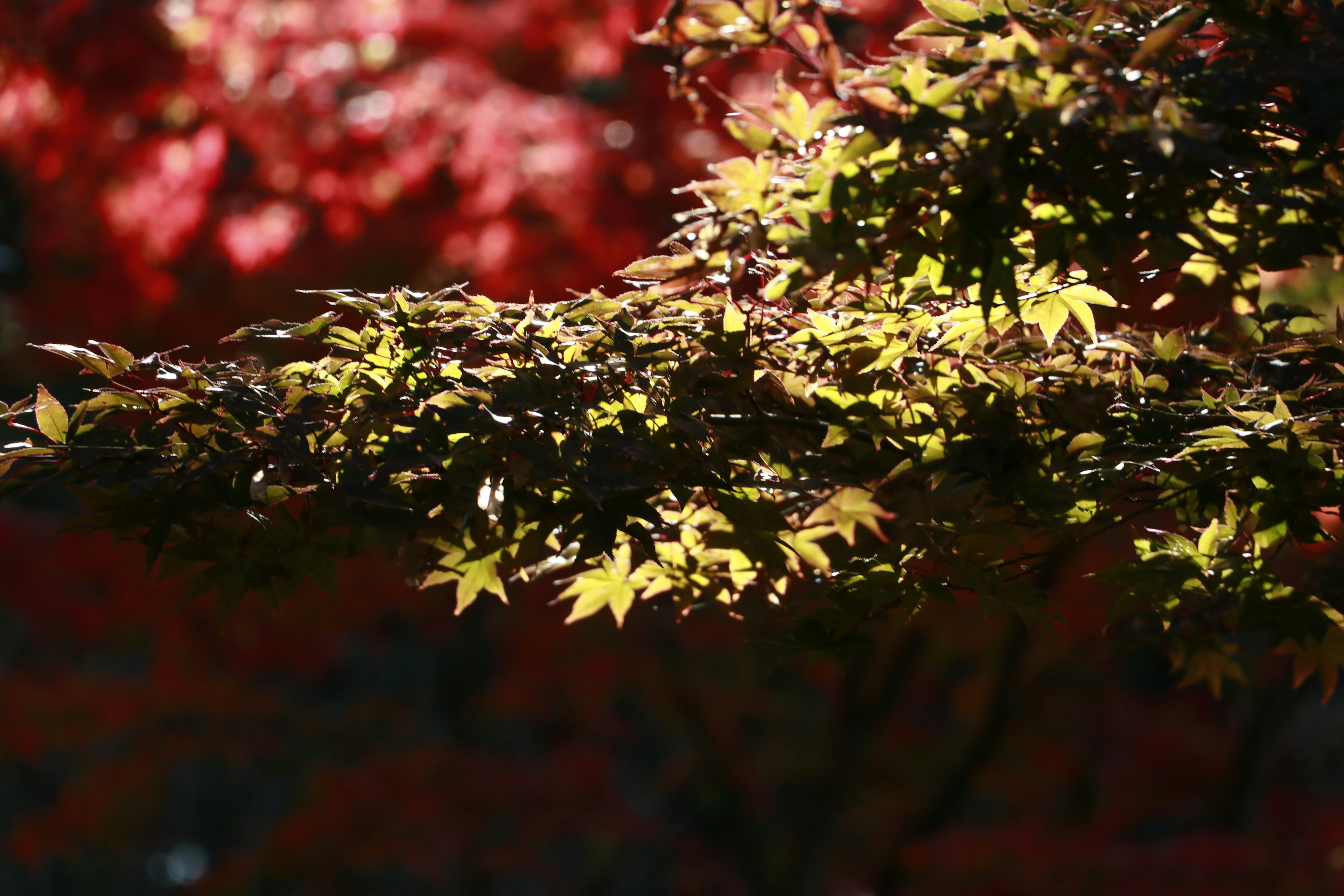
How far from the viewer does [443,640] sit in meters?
9.01

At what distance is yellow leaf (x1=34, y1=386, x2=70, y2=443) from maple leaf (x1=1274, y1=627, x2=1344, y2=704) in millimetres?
2213

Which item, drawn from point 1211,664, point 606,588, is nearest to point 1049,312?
point 606,588

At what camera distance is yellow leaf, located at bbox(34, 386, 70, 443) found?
1.78m

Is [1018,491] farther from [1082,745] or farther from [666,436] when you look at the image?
[1082,745]

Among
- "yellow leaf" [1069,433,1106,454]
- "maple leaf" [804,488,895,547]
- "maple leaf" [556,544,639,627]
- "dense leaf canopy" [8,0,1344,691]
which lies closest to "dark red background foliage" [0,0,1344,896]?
"maple leaf" [556,544,639,627]

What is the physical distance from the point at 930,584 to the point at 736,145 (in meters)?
3.87

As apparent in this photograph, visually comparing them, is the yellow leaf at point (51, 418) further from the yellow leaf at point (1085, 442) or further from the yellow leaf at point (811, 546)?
the yellow leaf at point (1085, 442)

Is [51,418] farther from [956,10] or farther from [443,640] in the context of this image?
[443,640]

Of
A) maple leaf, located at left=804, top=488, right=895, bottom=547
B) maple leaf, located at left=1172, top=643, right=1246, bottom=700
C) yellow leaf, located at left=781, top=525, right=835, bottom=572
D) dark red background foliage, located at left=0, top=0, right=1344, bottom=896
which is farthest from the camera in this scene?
dark red background foliage, located at left=0, top=0, right=1344, bottom=896

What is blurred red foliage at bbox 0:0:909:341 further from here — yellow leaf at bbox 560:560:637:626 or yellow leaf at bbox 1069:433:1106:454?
yellow leaf at bbox 1069:433:1106:454

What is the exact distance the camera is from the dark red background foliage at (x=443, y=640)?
5621 millimetres

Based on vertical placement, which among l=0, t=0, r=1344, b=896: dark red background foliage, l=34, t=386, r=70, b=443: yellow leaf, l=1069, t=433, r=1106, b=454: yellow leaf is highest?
l=34, t=386, r=70, b=443: yellow leaf

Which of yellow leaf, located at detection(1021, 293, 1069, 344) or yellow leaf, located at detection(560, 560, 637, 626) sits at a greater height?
yellow leaf, located at detection(1021, 293, 1069, 344)

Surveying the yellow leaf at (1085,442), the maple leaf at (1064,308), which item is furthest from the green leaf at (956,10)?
the yellow leaf at (1085,442)
